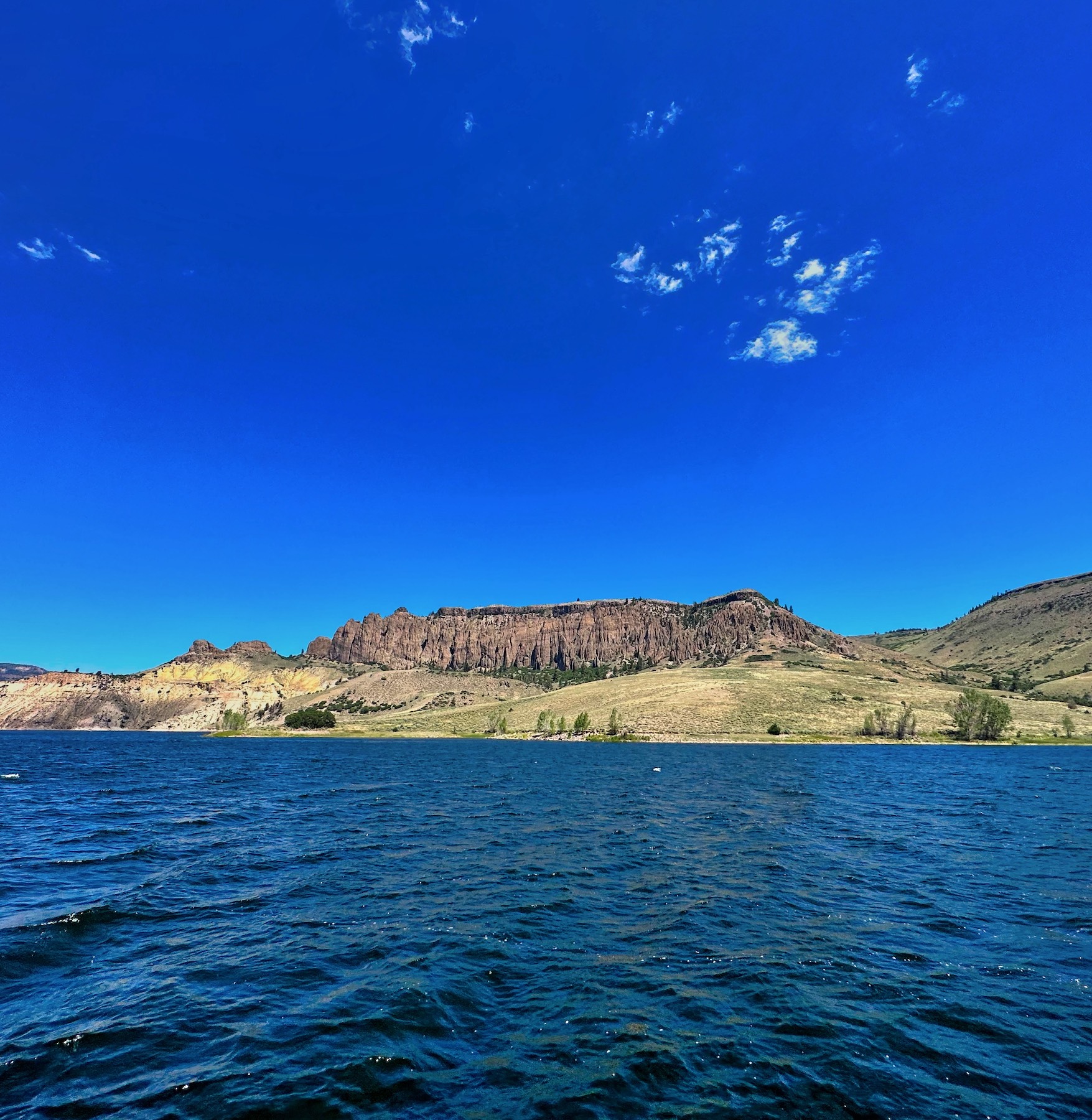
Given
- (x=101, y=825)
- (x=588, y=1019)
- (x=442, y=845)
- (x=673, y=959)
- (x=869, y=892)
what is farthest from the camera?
(x=101, y=825)

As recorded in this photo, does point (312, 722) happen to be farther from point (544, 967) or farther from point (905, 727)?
point (544, 967)

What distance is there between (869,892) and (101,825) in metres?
36.5

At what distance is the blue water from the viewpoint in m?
10.1

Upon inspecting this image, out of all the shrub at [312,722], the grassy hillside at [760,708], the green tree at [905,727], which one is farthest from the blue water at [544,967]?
the shrub at [312,722]

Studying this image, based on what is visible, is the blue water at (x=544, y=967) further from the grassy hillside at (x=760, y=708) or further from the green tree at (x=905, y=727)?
the grassy hillside at (x=760, y=708)

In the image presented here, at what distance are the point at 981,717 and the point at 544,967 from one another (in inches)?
5871

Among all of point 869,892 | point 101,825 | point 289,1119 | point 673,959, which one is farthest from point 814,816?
point 101,825

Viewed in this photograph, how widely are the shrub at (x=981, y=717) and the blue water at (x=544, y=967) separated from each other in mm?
113309

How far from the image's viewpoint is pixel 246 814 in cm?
3816

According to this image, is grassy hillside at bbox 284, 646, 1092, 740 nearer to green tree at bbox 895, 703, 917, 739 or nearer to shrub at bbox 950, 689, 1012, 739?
green tree at bbox 895, 703, 917, 739

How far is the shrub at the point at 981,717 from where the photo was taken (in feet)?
424

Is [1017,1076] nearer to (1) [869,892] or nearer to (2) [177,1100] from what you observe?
(1) [869,892]

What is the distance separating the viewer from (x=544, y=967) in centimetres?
1502

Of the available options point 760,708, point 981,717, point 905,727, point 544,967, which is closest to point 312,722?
point 760,708
